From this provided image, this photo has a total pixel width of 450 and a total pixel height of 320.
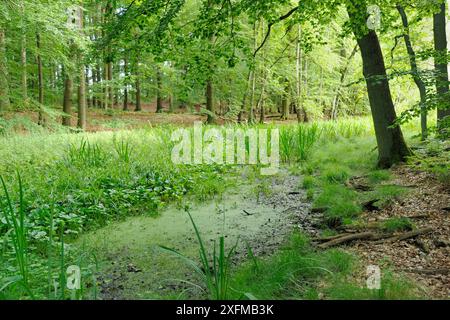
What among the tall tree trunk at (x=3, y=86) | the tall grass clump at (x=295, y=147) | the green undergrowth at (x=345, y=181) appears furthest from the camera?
the tall tree trunk at (x=3, y=86)

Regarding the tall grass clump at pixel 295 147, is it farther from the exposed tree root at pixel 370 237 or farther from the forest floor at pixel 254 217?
the exposed tree root at pixel 370 237

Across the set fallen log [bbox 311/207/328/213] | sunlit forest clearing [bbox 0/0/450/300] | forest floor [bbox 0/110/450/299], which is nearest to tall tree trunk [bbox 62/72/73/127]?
sunlit forest clearing [bbox 0/0/450/300]

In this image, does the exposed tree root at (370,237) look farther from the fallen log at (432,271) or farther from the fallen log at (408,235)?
the fallen log at (432,271)

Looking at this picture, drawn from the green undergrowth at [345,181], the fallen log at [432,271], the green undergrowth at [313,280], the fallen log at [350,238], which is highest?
the green undergrowth at [345,181]

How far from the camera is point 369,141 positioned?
8.05 metres

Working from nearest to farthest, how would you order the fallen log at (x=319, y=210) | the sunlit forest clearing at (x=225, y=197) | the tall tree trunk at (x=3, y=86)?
the sunlit forest clearing at (x=225, y=197), the fallen log at (x=319, y=210), the tall tree trunk at (x=3, y=86)

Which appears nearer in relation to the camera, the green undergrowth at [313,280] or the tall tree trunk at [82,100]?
the green undergrowth at [313,280]

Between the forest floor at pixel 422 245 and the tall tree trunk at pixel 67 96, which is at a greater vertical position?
the tall tree trunk at pixel 67 96

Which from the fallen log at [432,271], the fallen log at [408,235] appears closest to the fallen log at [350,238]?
the fallen log at [408,235]

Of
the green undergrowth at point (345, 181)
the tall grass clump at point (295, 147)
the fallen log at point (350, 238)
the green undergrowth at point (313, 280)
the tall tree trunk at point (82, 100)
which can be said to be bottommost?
the green undergrowth at point (313, 280)

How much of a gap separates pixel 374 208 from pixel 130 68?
327 centimetres

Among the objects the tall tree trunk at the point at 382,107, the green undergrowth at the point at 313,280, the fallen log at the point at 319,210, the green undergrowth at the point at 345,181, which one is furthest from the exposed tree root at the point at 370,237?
the tall tree trunk at the point at 382,107
